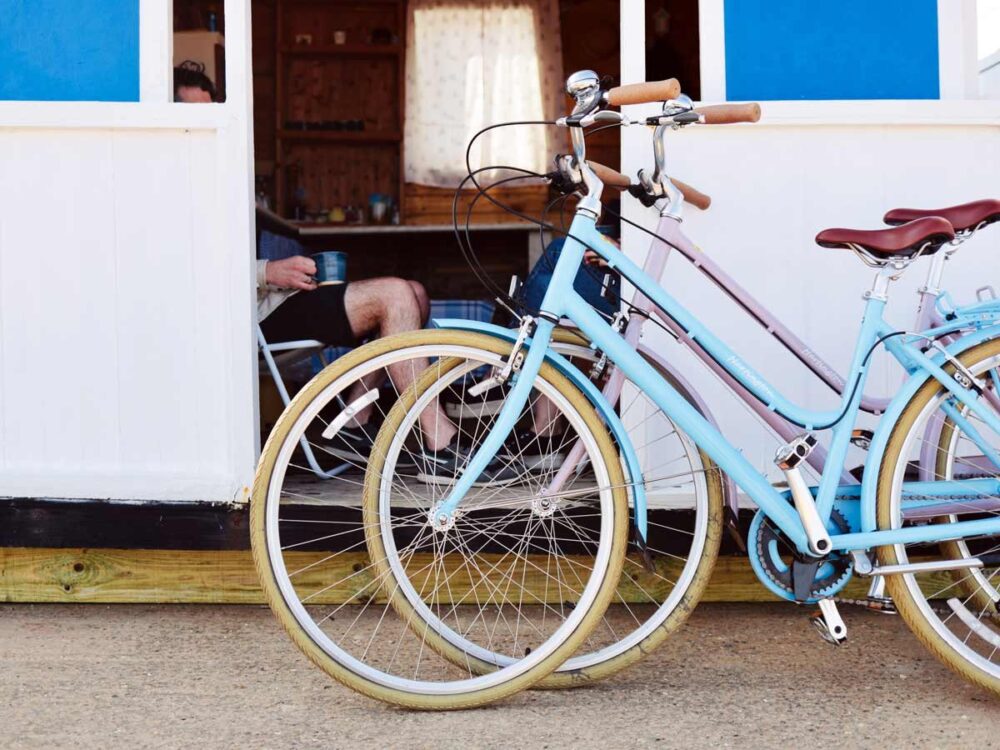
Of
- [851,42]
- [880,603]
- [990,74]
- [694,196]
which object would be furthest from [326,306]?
[990,74]

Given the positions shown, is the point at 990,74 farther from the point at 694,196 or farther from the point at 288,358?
the point at 288,358

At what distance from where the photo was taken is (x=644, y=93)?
6.91 feet

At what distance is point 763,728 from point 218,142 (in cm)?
191

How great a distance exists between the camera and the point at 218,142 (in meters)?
2.87

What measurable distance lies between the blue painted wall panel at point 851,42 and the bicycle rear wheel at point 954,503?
0.96m

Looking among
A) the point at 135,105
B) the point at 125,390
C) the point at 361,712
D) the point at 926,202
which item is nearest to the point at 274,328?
the point at 125,390

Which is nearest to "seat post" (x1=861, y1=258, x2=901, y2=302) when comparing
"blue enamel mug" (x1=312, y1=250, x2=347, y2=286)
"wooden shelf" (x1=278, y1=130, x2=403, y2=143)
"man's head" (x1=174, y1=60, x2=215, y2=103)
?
"blue enamel mug" (x1=312, y1=250, x2=347, y2=286)

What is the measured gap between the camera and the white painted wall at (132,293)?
9.49 ft

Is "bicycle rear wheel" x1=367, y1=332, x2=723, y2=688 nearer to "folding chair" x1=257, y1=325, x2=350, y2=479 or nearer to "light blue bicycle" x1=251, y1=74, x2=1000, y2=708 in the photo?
"light blue bicycle" x1=251, y1=74, x2=1000, y2=708

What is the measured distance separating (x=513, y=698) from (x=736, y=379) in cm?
83

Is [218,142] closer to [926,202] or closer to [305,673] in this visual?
[305,673]

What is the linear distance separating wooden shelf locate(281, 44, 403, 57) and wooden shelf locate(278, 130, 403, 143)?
1.74 feet

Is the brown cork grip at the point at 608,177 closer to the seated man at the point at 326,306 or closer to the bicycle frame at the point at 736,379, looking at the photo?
the bicycle frame at the point at 736,379

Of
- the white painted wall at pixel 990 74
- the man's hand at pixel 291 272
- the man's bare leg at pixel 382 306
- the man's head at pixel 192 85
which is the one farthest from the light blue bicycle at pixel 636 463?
the white painted wall at pixel 990 74
